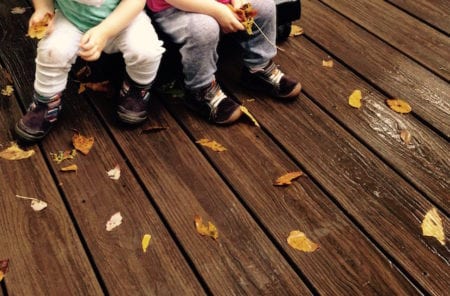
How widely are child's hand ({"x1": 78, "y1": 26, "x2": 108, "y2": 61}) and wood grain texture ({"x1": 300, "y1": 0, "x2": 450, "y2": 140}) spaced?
1.03 m

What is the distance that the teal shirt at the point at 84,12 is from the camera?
4.82 feet

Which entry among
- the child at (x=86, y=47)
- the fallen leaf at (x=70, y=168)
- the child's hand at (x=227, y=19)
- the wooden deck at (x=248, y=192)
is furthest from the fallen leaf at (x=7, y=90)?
the child's hand at (x=227, y=19)

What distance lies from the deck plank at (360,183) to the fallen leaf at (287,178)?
4cm

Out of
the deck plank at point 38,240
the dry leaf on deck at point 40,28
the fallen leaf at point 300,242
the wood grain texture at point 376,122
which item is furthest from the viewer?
the wood grain texture at point 376,122

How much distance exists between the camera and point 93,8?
4.83 ft

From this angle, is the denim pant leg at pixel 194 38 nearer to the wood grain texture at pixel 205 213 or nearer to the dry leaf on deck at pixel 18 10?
the wood grain texture at pixel 205 213

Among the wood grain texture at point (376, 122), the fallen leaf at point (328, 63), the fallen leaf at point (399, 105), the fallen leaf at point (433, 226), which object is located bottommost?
the fallen leaf at point (433, 226)

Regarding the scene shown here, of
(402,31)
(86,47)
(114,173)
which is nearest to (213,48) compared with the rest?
(86,47)

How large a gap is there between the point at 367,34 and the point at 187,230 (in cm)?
132

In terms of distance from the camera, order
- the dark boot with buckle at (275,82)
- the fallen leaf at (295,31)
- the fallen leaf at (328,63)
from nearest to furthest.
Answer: the dark boot with buckle at (275,82)
the fallen leaf at (328,63)
the fallen leaf at (295,31)

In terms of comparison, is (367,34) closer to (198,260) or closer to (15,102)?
(198,260)

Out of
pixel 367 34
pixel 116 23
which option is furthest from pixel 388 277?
pixel 367 34

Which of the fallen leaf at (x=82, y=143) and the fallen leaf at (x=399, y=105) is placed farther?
the fallen leaf at (x=399, y=105)

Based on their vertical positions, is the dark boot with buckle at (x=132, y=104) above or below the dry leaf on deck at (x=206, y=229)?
above
